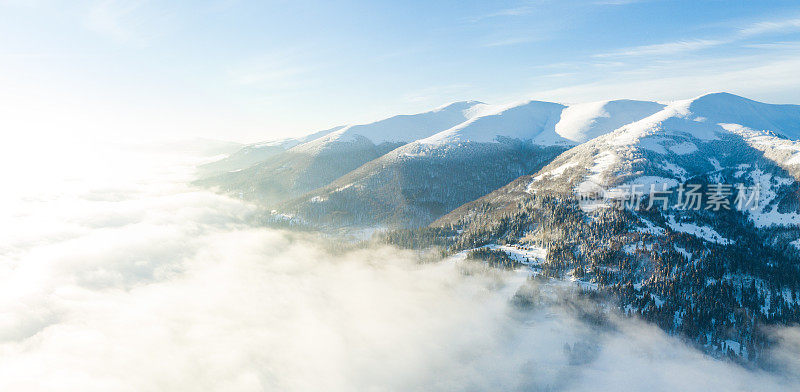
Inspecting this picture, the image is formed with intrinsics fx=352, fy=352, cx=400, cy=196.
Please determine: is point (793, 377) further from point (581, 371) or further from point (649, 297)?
point (581, 371)

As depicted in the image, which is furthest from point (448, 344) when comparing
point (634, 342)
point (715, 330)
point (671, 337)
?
point (715, 330)

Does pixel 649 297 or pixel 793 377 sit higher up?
pixel 649 297

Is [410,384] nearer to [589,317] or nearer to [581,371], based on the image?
[581,371]

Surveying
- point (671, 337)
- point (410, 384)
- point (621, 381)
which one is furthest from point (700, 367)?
point (410, 384)

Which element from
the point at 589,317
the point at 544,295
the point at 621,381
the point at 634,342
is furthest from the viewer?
the point at 544,295

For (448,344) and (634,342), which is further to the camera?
(448,344)

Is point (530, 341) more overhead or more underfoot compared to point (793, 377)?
more overhead

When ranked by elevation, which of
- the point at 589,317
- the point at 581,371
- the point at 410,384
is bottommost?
the point at 410,384

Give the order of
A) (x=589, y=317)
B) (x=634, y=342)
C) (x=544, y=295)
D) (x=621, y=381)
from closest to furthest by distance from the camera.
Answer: (x=621, y=381) < (x=634, y=342) < (x=589, y=317) < (x=544, y=295)

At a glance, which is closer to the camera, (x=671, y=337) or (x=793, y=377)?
(x=793, y=377)
